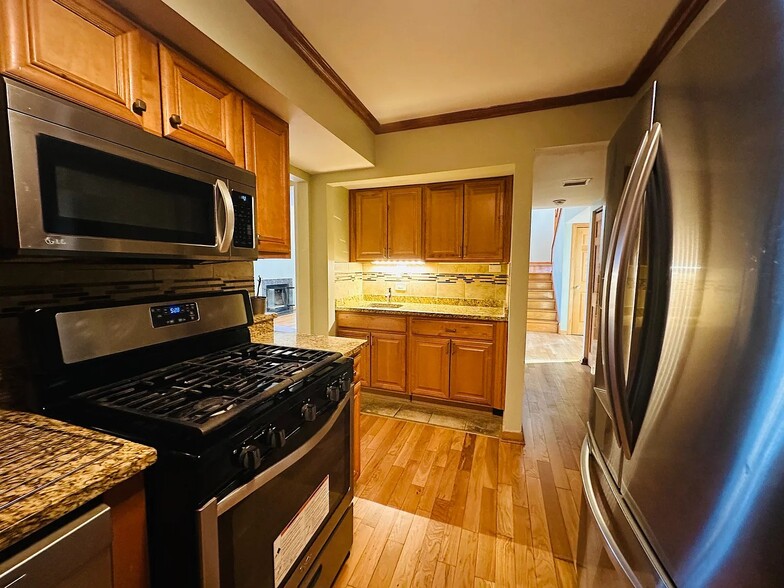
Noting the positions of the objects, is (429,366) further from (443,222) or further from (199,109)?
(199,109)

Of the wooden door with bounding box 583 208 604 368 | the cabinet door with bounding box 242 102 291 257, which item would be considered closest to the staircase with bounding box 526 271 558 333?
the wooden door with bounding box 583 208 604 368

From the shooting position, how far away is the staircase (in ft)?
21.6

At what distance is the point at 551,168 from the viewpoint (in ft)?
9.12

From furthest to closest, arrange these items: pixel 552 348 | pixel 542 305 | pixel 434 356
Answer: pixel 542 305 < pixel 552 348 < pixel 434 356

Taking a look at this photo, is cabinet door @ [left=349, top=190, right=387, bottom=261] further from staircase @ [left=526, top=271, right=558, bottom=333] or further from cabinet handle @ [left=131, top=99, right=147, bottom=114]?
staircase @ [left=526, top=271, right=558, bottom=333]

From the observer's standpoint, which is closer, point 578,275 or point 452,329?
point 452,329

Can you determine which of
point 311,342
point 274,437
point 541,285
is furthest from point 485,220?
point 541,285

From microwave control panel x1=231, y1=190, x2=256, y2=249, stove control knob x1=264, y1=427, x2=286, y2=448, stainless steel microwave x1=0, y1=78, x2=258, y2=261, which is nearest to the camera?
stainless steel microwave x1=0, y1=78, x2=258, y2=261

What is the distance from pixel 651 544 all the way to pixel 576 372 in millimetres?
3800

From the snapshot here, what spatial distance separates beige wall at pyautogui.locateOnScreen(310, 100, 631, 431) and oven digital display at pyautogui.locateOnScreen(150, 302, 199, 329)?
6.35 feet

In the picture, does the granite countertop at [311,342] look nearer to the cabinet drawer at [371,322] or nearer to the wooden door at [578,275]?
the cabinet drawer at [371,322]

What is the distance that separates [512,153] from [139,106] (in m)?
2.18

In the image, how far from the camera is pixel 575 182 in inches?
127

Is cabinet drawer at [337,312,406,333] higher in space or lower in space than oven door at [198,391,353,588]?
higher
